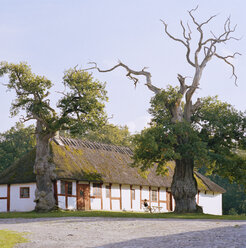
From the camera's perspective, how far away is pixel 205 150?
29281mm

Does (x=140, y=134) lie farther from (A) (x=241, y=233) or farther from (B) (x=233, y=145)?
(A) (x=241, y=233)

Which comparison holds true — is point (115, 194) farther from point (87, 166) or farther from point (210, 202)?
point (210, 202)

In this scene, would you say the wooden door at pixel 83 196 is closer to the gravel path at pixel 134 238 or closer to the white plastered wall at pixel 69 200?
the white plastered wall at pixel 69 200

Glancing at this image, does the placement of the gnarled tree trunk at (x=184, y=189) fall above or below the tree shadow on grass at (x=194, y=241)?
above

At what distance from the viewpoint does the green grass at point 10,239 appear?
46.4 feet

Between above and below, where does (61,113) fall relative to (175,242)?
above

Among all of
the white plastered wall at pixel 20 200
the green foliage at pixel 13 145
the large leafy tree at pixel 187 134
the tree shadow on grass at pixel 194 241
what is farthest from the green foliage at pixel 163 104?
the green foliage at pixel 13 145

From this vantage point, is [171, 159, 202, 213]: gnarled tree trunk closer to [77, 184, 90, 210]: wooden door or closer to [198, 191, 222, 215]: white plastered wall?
[77, 184, 90, 210]: wooden door

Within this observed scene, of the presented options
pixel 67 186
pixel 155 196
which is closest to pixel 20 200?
pixel 67 186

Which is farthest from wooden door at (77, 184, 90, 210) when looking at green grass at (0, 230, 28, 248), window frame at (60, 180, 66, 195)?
green grass at (0, 230, 28, 248)

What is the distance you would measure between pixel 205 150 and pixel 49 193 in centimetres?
1221

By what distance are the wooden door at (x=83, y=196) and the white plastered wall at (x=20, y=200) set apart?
3.75m

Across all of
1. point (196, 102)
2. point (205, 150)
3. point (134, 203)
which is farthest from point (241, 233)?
point (134, 203)

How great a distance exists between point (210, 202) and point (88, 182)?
58.4 feet
